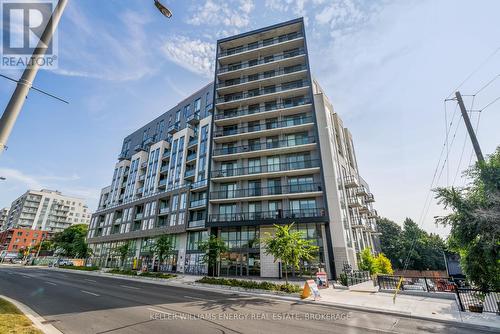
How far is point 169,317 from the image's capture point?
1008 cm

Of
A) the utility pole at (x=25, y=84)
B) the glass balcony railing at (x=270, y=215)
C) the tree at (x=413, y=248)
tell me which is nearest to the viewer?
the utility pole at (x=25, y=84)

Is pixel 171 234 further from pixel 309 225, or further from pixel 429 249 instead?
pixel 429 249

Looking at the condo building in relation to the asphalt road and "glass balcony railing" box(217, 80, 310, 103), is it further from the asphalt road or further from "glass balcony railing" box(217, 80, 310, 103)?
the asphalt road

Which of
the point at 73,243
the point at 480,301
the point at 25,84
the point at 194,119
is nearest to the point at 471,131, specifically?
the point at 480,301

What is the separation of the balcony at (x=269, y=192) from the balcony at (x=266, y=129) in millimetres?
8836

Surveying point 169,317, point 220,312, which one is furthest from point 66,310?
point 220,312

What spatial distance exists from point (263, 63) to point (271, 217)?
2634cm

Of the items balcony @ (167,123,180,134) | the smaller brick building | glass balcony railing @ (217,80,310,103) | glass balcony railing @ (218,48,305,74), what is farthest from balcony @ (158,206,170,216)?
the smaller brick building

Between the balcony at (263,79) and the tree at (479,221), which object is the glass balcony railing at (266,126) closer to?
the balcony at (263,79)

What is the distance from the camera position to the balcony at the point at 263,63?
3722 centimetres

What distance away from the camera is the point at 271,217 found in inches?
1206

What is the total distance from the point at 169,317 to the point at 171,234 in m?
30.9

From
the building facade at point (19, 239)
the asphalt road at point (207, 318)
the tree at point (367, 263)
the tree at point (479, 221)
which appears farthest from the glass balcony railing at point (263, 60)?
the building facade at point (19, 239)

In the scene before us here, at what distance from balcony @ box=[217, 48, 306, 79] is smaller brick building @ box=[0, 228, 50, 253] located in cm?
11531
